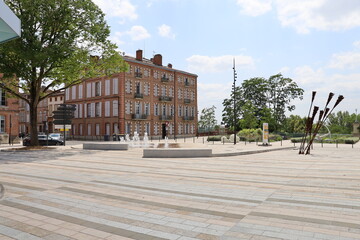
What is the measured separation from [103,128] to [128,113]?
530cm

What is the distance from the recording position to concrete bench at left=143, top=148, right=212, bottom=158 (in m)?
16.1

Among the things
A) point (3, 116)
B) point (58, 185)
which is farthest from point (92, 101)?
point (58, 185)

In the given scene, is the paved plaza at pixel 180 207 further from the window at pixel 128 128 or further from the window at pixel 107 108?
the window at pixel 107 108

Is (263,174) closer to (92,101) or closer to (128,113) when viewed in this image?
(128,113)

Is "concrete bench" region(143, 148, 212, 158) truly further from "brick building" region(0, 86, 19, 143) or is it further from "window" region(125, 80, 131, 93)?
"window" region(125, 80, 131, 93)

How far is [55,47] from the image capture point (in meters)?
19.9

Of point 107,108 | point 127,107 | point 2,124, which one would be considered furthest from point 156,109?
point 2,124

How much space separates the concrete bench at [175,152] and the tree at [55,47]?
1009 cm

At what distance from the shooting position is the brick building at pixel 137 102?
46.6m

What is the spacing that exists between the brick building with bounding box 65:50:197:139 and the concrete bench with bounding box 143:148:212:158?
30013mm

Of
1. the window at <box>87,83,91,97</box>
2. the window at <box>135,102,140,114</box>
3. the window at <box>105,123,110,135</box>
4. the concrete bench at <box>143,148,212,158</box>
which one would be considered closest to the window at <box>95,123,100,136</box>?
the window at <box>105,123,110,135</box>

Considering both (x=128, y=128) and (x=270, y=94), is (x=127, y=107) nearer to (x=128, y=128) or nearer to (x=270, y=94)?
(x=128, y=128)

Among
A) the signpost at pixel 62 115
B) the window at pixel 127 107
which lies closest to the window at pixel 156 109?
the window at pixel 127 107

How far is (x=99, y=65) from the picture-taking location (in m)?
25.1
